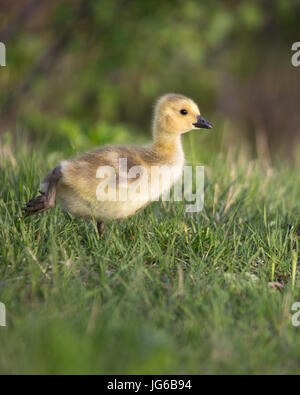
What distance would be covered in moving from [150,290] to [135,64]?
22.5 ft

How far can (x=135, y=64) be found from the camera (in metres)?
9.46

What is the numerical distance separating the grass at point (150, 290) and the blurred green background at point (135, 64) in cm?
289

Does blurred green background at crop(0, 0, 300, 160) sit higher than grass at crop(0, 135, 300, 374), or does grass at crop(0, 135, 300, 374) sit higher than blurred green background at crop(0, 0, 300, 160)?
blurred green background at crop(0, 0, 300, 160)

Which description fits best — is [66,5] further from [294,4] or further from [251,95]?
[251,95]

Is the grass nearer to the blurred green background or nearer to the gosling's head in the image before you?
the gosling's head

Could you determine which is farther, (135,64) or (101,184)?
(135,64)

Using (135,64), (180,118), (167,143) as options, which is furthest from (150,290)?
(135,64)

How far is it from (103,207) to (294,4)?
7073 millimetres

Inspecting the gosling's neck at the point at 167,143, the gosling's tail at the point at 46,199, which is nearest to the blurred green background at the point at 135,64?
the gosling's neck at the point at 167,143

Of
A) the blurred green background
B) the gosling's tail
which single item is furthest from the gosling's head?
the blurred green background

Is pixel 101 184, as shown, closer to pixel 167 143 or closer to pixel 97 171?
pixel 97 171

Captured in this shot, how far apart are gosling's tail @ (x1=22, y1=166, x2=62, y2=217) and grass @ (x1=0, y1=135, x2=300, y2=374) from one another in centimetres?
15

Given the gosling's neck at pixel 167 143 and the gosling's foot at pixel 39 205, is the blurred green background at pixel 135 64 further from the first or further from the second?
the gosling's foot at pixel 39 205

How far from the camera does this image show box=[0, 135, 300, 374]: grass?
2502mm
